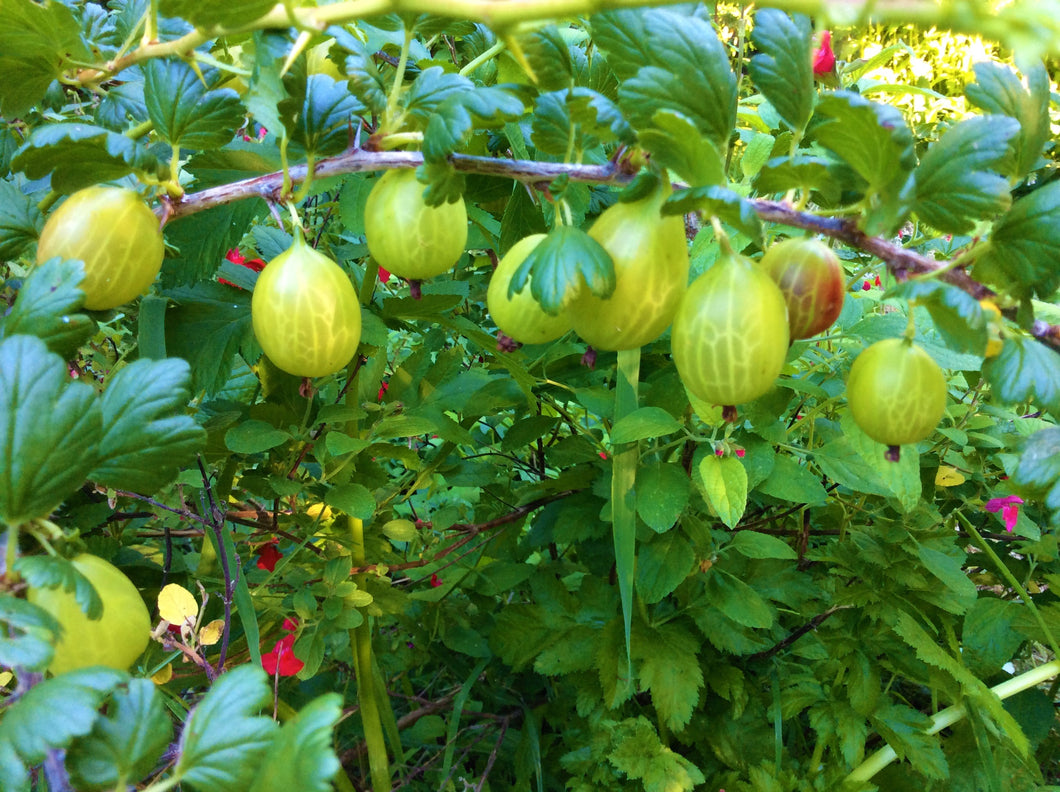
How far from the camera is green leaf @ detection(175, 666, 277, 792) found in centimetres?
36

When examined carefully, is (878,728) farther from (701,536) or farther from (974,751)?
(701,536)

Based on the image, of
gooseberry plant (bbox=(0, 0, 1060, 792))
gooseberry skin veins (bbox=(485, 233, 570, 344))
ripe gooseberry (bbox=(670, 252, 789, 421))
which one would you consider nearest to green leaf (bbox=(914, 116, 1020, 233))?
gooseberry plant (bbox=(0, 0, 1060, 792))

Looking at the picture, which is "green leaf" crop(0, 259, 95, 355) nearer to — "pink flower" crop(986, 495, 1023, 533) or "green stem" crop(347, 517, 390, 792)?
"green stem" crop(347, 517, 390, 792)

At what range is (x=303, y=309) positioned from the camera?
47 centimetres

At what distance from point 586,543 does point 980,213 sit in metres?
0.77

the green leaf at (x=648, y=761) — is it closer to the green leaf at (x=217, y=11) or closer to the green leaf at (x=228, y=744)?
the green leaf at (x=228, y=744)

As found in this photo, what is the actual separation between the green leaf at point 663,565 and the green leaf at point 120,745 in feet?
2.00

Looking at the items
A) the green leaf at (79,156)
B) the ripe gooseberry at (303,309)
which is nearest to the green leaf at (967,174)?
the ripe gooseberry at (303,309)

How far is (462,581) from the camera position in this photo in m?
1.13

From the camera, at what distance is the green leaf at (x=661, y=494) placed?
0.80m

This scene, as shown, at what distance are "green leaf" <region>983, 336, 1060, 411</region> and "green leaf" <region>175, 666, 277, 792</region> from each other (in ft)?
1.43

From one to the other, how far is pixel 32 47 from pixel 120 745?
0.48m

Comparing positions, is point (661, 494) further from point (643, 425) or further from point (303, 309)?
point (303, 309)

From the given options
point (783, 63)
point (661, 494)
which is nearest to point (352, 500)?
point (661, 494)
